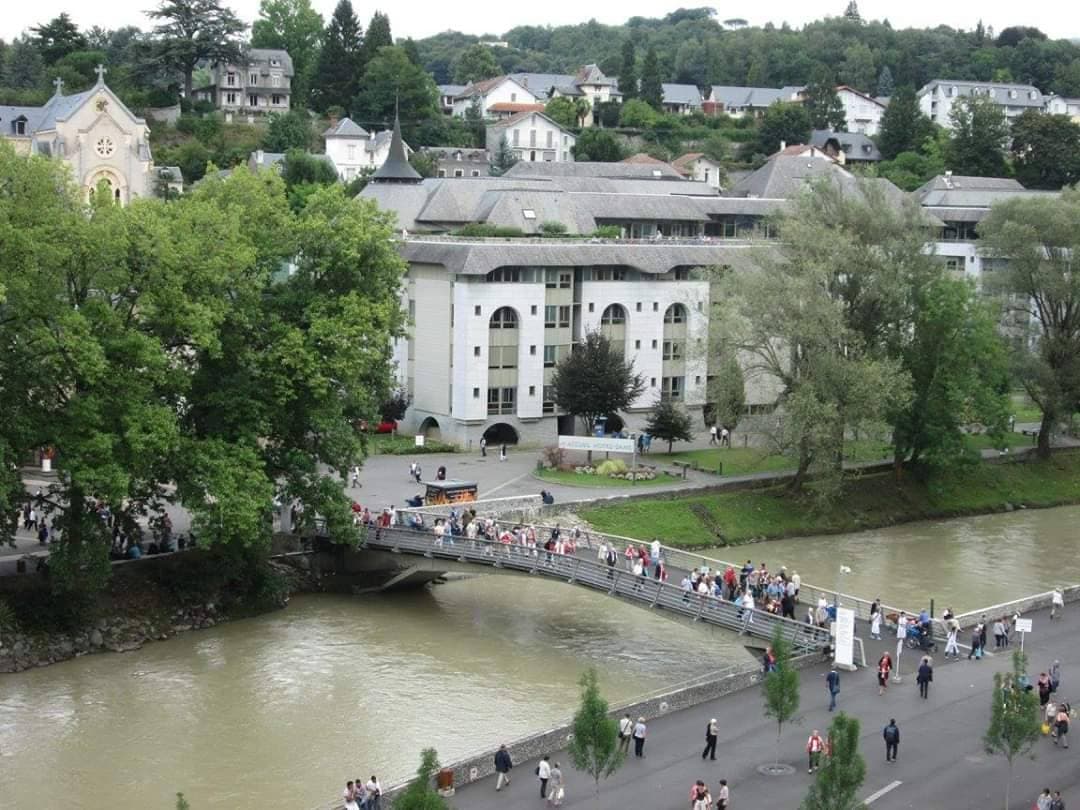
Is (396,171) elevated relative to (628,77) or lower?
lower

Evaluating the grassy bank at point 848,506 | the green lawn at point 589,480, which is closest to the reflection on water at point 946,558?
the grassy bank at point 848,506

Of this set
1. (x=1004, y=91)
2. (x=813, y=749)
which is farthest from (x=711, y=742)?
(x=1004, y=91)

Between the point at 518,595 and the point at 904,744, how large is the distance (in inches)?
792

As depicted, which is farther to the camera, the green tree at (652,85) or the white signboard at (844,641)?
the green tree at (652,85)

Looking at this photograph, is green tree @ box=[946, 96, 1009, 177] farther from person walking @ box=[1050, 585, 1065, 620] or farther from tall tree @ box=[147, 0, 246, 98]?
person walking @ box=[1050, 585, 1065, 620]

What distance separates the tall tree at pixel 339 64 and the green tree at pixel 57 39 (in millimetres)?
20716

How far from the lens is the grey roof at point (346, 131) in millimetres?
124000

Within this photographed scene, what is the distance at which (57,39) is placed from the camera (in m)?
130

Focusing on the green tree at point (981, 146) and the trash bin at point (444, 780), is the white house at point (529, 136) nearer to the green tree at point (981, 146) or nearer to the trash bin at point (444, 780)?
the green tree at point (981, 146)

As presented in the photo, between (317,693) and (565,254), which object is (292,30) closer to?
(565,254)

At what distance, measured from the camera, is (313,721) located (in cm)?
3928

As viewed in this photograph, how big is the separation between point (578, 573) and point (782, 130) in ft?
367

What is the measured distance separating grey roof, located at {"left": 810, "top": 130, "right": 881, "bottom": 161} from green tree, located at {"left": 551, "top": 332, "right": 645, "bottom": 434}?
8414 cm

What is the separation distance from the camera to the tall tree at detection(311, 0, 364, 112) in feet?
463
